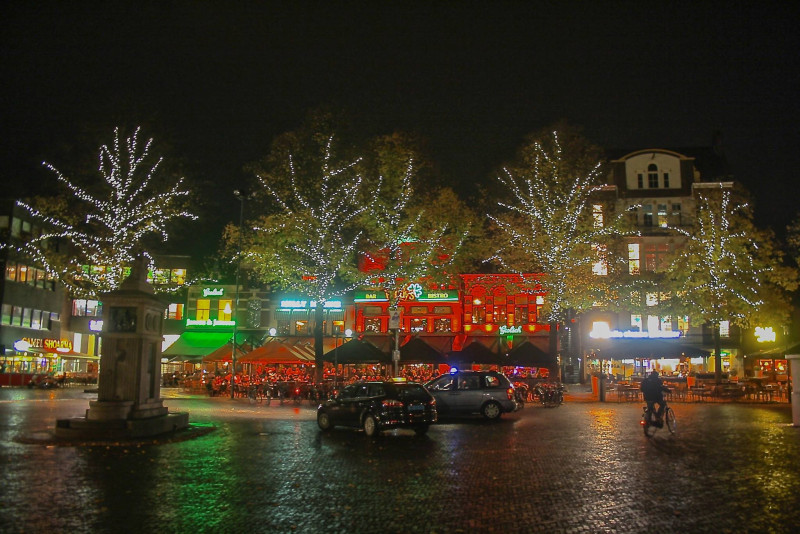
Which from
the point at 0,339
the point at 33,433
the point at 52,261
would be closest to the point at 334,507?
the point at 33,433

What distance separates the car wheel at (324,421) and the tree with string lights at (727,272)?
98.5ft

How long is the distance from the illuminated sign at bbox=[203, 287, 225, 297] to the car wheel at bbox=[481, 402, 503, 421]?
39582 millimetres

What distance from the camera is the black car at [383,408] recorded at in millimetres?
18703

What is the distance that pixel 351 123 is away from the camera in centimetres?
3831

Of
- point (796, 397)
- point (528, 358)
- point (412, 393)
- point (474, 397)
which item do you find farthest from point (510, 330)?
point (412, 393)

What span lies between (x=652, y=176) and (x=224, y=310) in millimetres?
35229

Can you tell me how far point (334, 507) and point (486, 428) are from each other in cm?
1244

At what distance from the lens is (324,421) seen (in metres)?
20.3

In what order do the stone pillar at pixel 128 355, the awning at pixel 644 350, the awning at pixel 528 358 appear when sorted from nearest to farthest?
the stone pillar at pixel 128 355 < the awning at pixel 644 350 < the awning at pixel 528 358

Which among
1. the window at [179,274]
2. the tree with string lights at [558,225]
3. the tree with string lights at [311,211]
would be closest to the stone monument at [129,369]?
the tree with string lights at [311,211]

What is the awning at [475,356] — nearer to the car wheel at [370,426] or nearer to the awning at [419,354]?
the awning at [419,354]

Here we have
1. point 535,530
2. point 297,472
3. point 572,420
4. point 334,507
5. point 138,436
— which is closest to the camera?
point 535,530

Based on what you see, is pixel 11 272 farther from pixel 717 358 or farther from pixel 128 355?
pixel 717 358

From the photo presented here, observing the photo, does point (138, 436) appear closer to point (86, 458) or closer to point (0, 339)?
point (86, 458)
